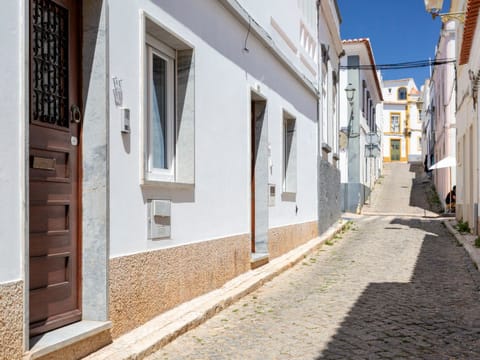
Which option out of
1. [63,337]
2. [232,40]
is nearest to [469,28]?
[232,40]

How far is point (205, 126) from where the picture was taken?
255 inches

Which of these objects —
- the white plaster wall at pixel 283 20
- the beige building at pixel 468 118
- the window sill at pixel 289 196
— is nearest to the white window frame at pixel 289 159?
the window sill at pixel 289 196

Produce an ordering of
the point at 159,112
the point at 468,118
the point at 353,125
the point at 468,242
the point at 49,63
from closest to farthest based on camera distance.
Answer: the point at 49,63 < the point at 159,112 < the point at 468,242 < the point at 468,118 < the point at 353,125

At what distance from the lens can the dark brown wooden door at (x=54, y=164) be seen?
382cm

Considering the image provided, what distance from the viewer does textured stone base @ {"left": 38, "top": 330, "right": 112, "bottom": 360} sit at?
3615 millimetres

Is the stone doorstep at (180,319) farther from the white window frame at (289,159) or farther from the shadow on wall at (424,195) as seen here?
the shadow on wall at (424,195)

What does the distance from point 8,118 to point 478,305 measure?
5529mm

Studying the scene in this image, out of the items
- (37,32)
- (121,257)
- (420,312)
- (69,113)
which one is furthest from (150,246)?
(420,312)

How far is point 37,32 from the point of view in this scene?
3.86 metres

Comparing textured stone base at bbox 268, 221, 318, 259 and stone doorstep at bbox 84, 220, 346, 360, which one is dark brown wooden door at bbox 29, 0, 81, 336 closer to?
stone doorstep at bbox 84, 220, 346, 360

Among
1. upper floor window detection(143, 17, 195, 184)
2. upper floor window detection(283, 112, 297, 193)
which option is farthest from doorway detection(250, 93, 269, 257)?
upper floor window detection(143, 17, 195, 184)

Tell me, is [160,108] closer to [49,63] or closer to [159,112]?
[159,112]

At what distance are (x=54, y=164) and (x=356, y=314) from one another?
3.69m

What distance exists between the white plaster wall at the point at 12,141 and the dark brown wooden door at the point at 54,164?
0.35 m
